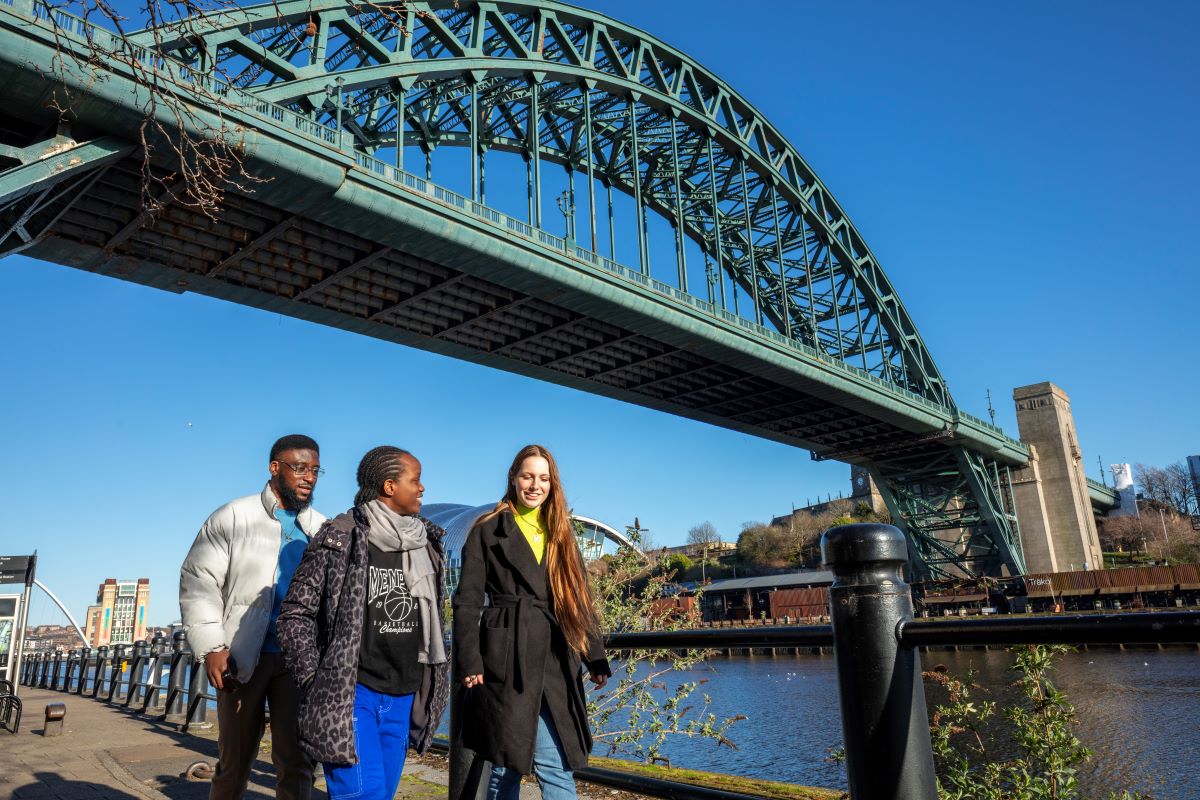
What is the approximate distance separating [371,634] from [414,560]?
309 mm

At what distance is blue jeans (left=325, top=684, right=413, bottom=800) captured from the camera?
278cm

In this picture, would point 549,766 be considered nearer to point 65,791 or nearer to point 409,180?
point 65,791

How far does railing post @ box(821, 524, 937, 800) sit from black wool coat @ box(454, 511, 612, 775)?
982mm

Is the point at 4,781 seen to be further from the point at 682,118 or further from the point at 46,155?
the point at 682,118

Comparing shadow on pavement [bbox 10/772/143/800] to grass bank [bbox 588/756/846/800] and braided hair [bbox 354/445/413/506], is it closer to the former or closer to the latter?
grass bank [bbox 588/756/846/800]

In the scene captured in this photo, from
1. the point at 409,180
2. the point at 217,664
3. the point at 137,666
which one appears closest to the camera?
the point at 217,664

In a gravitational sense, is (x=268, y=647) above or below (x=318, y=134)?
below

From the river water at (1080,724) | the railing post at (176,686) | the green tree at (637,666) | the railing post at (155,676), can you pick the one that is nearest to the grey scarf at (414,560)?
the green tree at (637,666)

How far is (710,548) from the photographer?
92375 millimetres

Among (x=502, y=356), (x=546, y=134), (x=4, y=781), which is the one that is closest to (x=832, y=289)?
(x=546, y=134)

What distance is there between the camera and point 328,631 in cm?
285

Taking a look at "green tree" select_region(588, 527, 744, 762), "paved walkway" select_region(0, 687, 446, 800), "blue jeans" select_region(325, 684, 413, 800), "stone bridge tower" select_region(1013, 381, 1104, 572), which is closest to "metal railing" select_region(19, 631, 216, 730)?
"paved walkway" select_region(0, 687, 446, 800)

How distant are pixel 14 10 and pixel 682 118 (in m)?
25.8

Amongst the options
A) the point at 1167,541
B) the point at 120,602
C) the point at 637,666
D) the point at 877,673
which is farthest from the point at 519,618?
the point at 120,602
